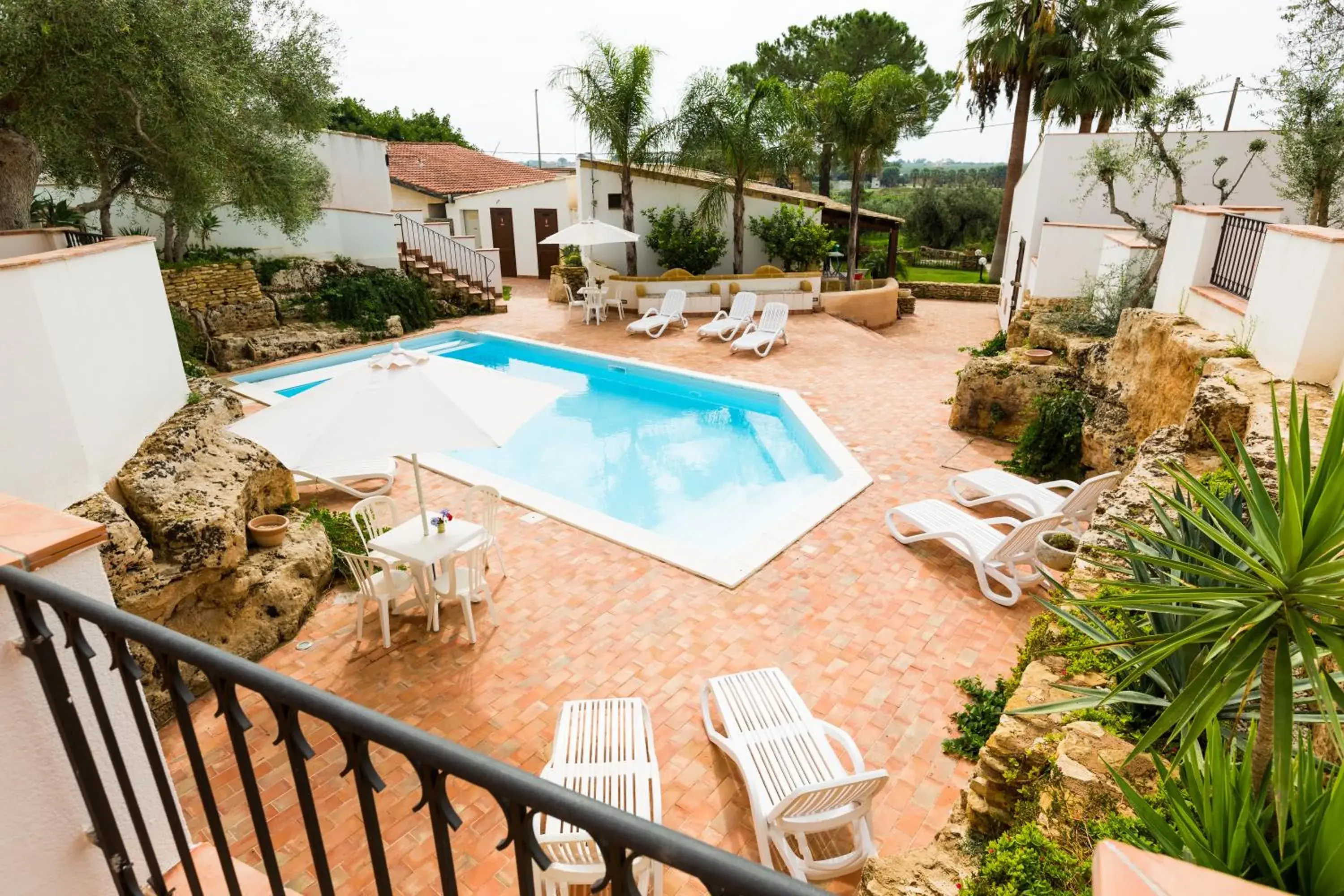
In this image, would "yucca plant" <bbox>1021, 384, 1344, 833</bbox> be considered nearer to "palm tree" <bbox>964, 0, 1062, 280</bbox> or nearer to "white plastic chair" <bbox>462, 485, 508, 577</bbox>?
"white plastic chair" <bbox>462, 485, 508, 577</bbox>

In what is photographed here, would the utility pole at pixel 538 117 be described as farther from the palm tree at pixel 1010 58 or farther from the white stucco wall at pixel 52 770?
the white stucco wall at pixel 52 770

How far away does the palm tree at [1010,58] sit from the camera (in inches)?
806

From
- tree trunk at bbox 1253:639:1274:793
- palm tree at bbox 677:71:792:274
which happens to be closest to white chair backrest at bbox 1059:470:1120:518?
tree trunk at bbox 1253:639:1274:793

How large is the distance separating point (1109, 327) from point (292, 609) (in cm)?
1160

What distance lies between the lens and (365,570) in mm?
5766

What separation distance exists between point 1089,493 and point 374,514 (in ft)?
21.8

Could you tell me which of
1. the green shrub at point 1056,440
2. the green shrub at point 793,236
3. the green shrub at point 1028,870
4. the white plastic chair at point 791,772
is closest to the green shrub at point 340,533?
the white plastic chair at point 791,772

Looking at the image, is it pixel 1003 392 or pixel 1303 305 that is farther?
pixel 1003 392

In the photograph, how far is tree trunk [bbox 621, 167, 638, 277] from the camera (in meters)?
19.3

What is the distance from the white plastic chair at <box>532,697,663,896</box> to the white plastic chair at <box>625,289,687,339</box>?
43.5ft

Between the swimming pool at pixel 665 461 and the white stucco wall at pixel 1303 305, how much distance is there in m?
4.12

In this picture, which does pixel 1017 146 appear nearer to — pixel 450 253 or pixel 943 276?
pixel 943 276

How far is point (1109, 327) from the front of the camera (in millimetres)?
10859

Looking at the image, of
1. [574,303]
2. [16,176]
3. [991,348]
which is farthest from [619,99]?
[16,176]
